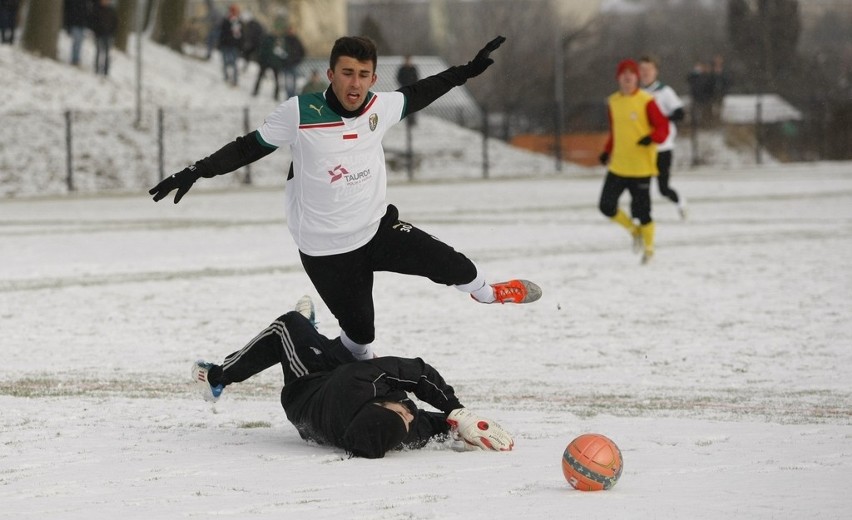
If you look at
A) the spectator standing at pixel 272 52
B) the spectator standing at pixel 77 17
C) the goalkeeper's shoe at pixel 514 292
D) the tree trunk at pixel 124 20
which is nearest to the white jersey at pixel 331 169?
the goalkeeper's shoe at pixel 514 292

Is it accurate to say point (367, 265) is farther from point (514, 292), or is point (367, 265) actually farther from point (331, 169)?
point (514, 292)

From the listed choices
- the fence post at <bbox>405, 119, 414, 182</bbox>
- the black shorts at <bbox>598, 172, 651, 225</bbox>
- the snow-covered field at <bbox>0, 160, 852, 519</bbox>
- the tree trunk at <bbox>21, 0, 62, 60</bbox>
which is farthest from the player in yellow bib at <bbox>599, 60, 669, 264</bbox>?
the tree trunk at <bbox>21, 0, 62, 60</bbox>

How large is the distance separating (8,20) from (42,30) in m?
1.00

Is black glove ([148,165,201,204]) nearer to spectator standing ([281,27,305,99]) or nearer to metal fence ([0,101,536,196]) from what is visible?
metal fence ([0,101,536,196])

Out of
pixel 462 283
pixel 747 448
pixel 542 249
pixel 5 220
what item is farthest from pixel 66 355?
pixel 5 220

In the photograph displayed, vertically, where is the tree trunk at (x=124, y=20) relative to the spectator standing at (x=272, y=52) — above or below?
above

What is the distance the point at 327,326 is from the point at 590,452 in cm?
512

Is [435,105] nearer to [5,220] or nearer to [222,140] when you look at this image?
[222,140]

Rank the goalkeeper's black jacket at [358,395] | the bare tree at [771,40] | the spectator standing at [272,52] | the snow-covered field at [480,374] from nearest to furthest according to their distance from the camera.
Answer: the snow-covered field at [480,374]
the goalkeeper's black jacket at [358,395]
the spectator standing at [272,52]
the bare tree at [771,40]

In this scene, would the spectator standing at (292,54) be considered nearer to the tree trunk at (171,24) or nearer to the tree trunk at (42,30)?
the tree trunk at (42,30)

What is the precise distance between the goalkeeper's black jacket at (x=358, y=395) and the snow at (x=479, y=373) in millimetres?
111

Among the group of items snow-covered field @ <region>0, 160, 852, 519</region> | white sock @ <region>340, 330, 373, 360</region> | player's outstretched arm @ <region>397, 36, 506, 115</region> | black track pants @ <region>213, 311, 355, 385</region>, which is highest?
player's outstretched arm @ <region>397, 36, 506, 115</region>

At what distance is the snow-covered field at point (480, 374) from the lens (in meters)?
5.27

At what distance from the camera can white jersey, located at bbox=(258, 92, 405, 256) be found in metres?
7.00
